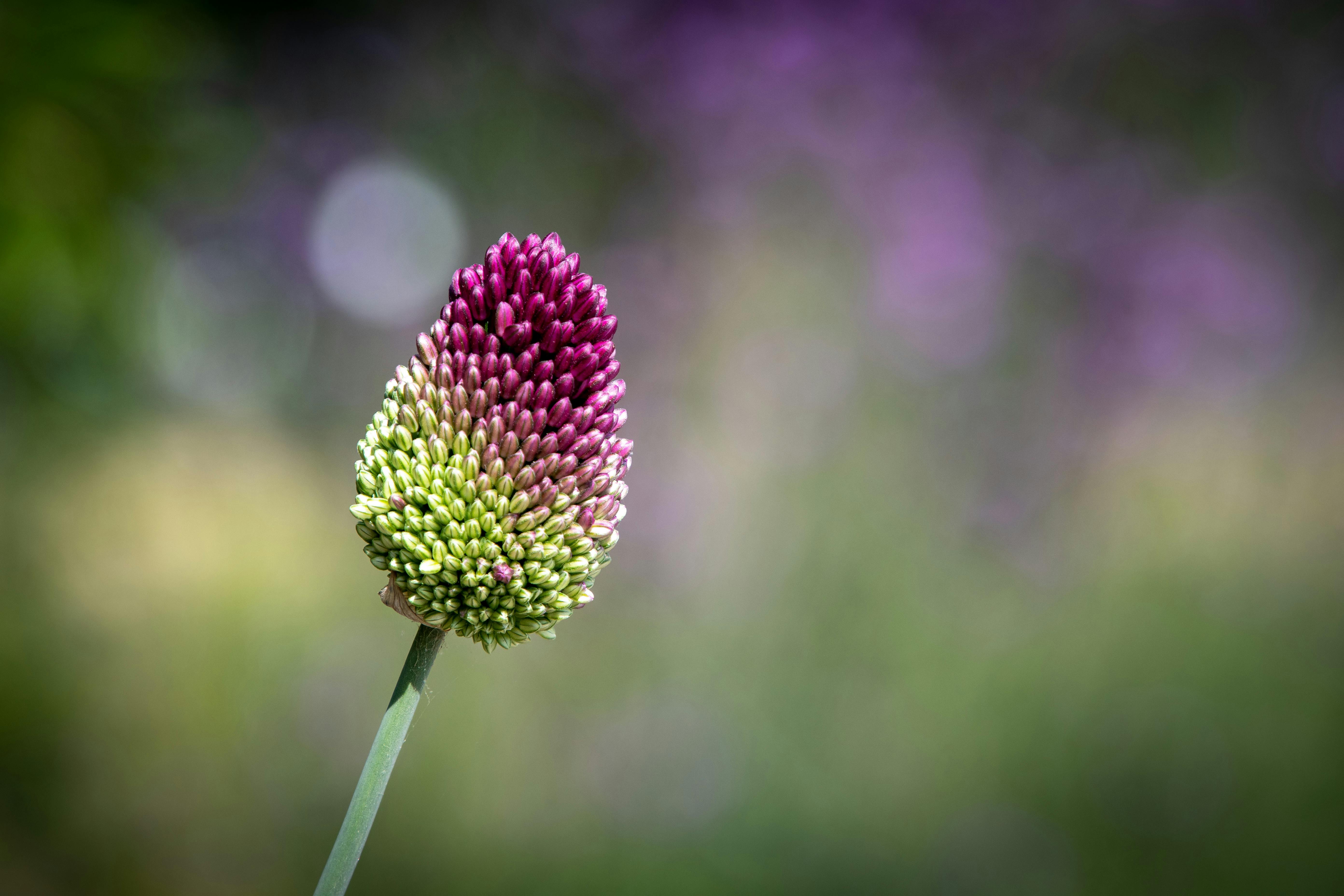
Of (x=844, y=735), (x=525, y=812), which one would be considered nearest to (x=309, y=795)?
(x=525, y=812)

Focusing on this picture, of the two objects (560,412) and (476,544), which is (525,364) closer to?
(560,412)

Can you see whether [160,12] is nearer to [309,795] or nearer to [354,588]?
[354,588]

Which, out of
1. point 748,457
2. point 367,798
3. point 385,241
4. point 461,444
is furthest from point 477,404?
point 385,241

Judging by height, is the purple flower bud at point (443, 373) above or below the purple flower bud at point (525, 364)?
below

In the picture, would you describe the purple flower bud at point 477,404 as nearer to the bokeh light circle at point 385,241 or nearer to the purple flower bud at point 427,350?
the purple flower bud at point 427,350

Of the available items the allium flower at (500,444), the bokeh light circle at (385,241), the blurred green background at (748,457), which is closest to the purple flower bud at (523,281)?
the allium flower at (500,444)
